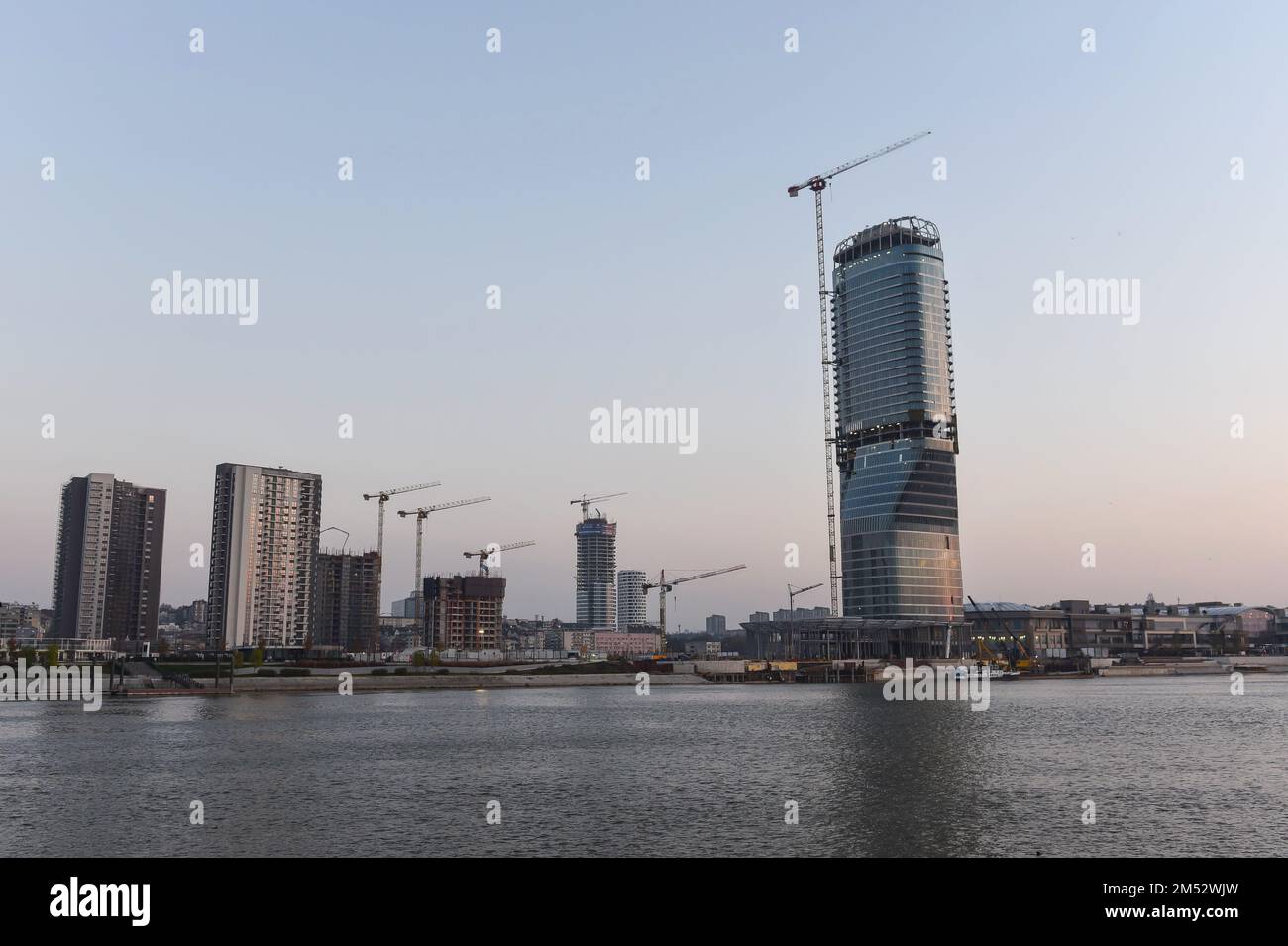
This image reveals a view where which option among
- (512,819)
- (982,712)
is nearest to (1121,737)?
(982,712)

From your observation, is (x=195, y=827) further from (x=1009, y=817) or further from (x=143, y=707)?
(x=143, y=707)

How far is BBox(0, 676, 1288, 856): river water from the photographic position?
5231 centimetres

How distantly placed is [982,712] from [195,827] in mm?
130088

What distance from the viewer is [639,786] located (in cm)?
7269

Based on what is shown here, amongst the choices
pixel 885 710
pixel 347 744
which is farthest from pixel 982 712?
pixel 347 744

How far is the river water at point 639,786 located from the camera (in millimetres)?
52312

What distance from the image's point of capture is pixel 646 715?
14925 centimetres

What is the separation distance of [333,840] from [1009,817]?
39.5 m

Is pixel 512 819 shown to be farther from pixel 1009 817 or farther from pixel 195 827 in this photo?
pixel 1009 817
